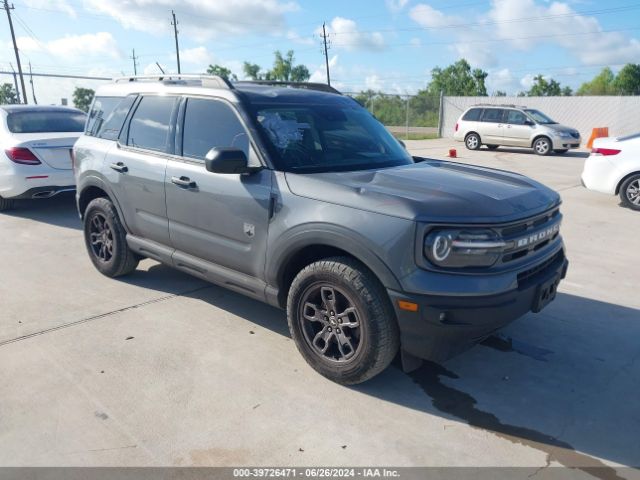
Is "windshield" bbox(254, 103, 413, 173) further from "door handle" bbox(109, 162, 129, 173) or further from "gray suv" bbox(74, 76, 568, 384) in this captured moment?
"door handle" bbox(109, 162, 129, 173)

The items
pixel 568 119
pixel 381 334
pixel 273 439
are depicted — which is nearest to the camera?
pixel 273 439

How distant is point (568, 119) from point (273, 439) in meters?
28.5

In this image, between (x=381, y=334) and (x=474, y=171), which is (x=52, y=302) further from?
(x=474, y=171)

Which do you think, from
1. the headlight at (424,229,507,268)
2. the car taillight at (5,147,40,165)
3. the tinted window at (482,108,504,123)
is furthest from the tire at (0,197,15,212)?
the tinted window at (482,108,504,123)

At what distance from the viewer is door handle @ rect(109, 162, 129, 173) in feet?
15.2

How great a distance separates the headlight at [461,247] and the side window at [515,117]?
55.9ft

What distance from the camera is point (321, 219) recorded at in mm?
3191

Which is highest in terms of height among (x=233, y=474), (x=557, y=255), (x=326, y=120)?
(x=326, y=120)

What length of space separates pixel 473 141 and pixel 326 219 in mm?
17723

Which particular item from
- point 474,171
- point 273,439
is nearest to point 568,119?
point 474,171

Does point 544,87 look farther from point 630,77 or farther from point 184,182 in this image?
point 184,182

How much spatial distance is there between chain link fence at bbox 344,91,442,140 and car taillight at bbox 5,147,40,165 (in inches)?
888

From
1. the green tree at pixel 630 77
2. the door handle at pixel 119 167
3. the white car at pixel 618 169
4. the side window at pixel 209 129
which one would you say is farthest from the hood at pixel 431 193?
the green tree at pixel 630 77

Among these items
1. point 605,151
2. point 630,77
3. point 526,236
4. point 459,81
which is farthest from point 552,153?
point 630,77
